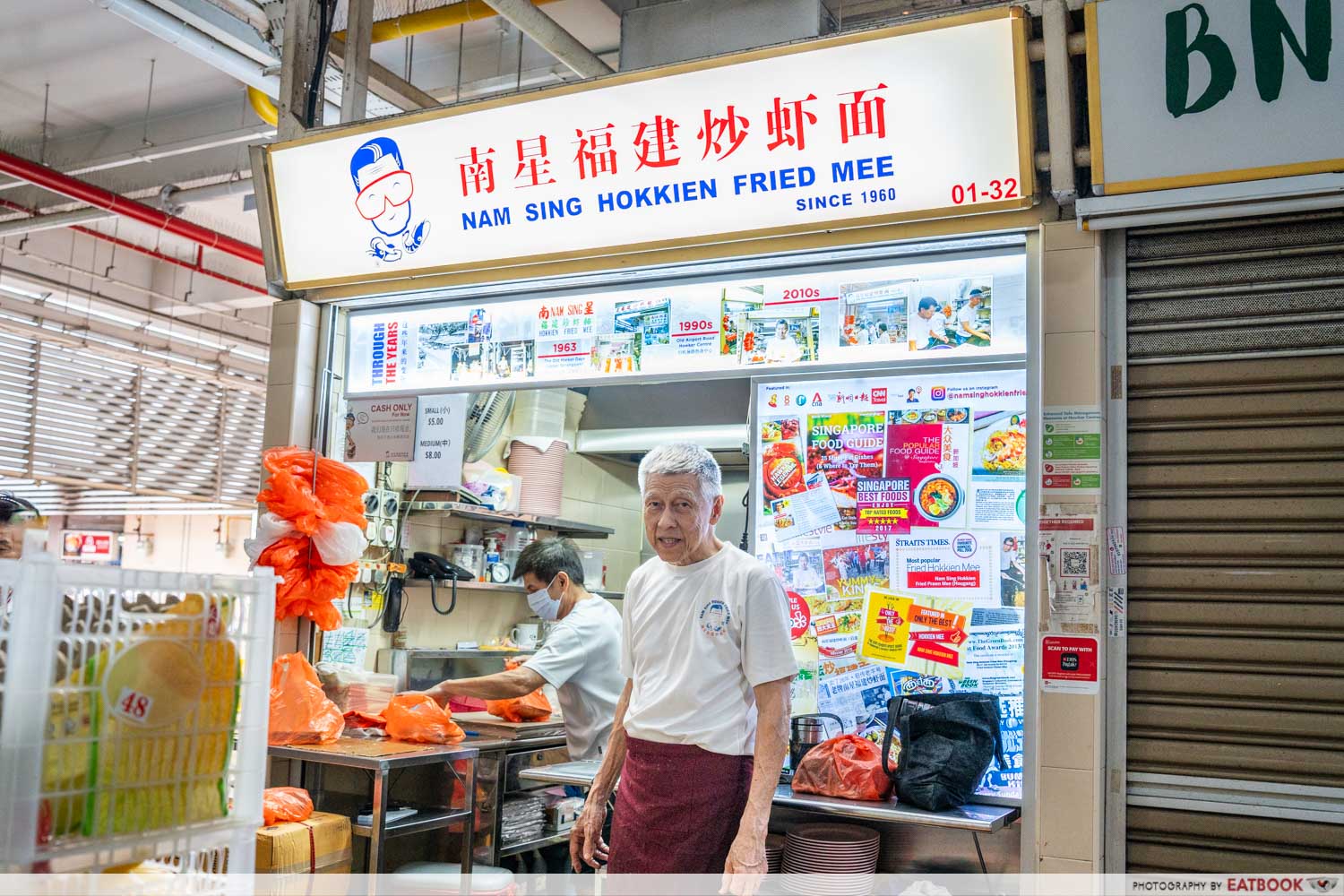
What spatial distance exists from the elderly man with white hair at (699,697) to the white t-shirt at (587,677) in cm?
161

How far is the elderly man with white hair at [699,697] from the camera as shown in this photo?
3.21m

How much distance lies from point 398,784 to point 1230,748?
332 cm

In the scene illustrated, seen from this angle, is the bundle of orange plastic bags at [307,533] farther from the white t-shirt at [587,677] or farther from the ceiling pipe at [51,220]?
the ceiling pipe at [51,220]

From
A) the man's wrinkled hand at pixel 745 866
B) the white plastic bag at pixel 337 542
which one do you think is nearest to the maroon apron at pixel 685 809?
the man's wrinkled hand at pixel 745 866

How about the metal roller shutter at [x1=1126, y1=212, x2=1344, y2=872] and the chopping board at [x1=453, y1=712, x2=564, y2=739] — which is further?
the chopping board at [x1=453, y1=712, x2=564, y2=739]

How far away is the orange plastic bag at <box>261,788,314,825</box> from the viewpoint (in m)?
4.18

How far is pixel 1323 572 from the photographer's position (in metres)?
3.24

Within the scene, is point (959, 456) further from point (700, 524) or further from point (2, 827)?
point (2, 827)

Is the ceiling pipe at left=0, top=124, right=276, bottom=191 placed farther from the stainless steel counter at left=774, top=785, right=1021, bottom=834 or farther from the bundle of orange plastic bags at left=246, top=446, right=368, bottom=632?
the stainless steel counter at left=774, top=785, right=1021, bottom=834

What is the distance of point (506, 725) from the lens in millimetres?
5449

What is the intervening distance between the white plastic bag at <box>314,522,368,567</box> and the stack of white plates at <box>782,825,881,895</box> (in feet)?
7.01

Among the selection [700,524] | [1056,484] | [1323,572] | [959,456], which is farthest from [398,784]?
[1323,572]

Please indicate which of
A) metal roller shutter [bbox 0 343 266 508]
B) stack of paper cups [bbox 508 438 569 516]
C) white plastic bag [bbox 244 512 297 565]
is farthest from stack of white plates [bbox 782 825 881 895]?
metal roller shutter [bbox 0 343 266 508]

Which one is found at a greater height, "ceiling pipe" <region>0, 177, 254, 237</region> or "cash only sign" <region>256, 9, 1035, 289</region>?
"ceiling pipe" <region>0, 177, 254, 237</region>
